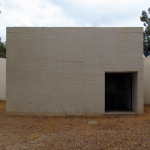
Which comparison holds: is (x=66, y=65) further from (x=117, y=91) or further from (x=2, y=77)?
(x=2, y=77)

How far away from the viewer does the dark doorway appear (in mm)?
10664

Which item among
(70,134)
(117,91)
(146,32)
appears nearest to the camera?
(70,134)

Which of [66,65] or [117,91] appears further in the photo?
[117,91]

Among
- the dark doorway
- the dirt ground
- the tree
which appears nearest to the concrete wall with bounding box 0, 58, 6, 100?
the dirt ground

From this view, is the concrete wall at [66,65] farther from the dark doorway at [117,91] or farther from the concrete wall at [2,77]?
the concrete wall at [2,77]

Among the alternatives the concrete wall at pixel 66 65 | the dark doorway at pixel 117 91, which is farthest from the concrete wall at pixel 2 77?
the dark doorway at pixel 117 91

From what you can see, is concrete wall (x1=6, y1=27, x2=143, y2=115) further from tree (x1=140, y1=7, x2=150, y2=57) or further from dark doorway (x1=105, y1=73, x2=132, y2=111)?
tree (x1=140, y1=7, x2=150, y2=57)

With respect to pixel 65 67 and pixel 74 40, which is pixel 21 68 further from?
pixel 74 40

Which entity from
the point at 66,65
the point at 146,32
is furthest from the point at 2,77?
the point at 146,32

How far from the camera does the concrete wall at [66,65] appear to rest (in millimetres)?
8641

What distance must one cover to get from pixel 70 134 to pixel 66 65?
3.94 metres

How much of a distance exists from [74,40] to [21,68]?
324cm

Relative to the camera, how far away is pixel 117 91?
10648 mm

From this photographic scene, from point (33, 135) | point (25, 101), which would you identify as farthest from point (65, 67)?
point (33, 135)
